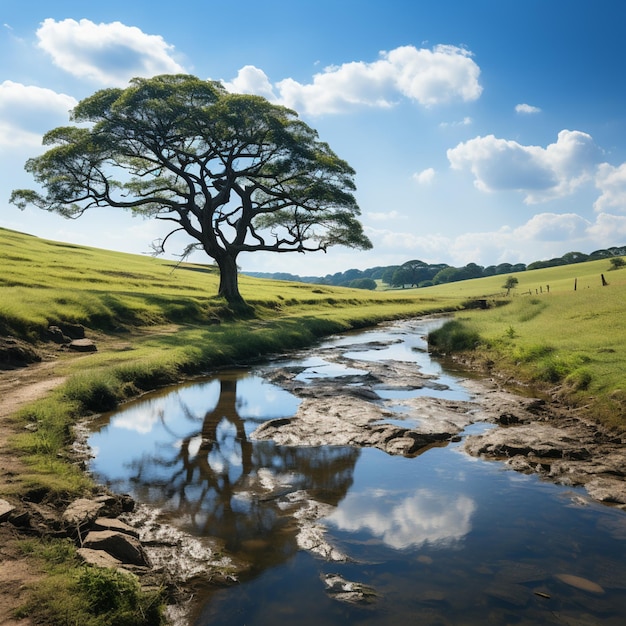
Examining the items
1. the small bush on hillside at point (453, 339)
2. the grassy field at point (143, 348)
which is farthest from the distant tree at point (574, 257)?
the small bush on hillside at point (453, 339)

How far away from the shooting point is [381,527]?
28.7ft

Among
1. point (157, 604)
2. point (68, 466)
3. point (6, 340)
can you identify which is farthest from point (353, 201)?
point (157, 604)

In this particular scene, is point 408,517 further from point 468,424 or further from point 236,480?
point 468,424

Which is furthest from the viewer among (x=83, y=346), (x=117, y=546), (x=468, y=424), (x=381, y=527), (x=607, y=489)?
(x=83, y=346)

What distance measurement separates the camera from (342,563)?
297 inches

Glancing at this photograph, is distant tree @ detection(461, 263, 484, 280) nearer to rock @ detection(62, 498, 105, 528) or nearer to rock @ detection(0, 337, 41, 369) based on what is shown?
rock @ detection(0, 337, 41, 369)

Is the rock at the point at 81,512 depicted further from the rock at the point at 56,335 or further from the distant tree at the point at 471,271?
the distant tree at the point at 471,271

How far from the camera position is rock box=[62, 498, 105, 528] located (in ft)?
25.4

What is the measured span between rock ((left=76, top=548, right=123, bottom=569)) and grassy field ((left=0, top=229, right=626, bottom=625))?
128 mm

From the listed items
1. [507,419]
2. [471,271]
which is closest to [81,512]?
[507,419]

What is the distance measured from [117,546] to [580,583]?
668 centimetres

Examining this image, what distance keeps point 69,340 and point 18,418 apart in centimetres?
1247

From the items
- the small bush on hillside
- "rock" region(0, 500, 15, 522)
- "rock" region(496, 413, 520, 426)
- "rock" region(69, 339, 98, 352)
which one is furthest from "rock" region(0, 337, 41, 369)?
the small bush on hillside

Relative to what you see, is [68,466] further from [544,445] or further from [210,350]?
[210,350]
